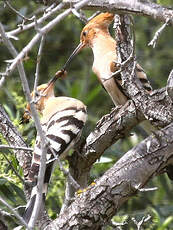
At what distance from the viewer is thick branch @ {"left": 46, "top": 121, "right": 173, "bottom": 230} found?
3137 mm

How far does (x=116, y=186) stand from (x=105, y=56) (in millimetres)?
1828

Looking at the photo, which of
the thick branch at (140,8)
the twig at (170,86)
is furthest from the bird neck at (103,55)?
the thick branch at (140,8)

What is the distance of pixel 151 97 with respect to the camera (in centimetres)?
356

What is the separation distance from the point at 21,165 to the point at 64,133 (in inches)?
13.3

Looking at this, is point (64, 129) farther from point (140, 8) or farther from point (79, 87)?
point (79, 87)

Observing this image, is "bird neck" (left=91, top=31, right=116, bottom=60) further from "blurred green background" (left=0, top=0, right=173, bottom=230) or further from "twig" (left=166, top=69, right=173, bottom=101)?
"twig" (left=166, top=69, right=173, bottom=101)

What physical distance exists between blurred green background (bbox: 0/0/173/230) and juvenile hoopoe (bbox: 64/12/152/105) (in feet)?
1.18

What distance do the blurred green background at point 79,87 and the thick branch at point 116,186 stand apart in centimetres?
99

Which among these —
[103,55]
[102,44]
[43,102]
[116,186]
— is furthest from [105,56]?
[116,186]

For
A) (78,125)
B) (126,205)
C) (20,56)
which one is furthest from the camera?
(126,205)

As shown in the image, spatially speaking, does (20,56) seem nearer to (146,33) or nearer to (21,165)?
(21,165)

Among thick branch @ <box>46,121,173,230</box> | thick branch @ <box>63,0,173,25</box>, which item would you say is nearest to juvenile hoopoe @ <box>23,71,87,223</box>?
thick branch @ <box>46,121,173,230</box>

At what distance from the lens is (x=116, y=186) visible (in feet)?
10.4

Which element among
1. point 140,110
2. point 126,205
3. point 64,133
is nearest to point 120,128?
point 140,110
